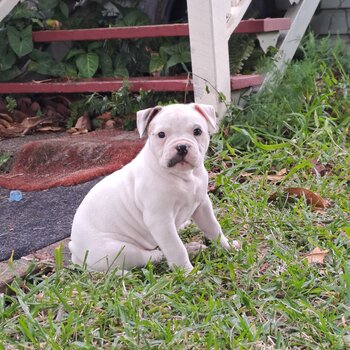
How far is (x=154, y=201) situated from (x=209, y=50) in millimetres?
2025

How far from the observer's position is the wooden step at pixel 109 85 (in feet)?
17.4

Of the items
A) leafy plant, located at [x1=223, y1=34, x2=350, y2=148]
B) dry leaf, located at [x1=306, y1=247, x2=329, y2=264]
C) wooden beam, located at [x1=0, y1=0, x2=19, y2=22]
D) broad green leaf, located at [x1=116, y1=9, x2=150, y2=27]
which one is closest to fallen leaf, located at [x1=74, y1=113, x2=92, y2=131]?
broad green leaf, located at [x1=116, y1=9, x2=150, y2=27]

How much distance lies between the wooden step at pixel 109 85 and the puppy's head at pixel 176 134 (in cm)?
202

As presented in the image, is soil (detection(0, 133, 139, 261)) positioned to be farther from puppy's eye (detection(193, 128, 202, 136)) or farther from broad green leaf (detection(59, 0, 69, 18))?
broad green leaf (detection(59, 0, 69, 18))

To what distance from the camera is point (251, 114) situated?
5059 mm

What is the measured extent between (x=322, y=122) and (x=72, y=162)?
182 cm

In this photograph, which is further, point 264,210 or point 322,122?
point 322,122

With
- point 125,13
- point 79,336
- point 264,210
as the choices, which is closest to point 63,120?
point 125,13

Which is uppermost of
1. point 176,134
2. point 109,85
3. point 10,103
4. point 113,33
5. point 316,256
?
point 176,134

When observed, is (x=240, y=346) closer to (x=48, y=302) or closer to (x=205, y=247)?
(x=48, y=302)

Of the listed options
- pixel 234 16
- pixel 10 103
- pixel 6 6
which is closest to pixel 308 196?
pixel 234 16

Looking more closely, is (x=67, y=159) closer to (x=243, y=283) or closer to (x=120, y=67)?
(x=120, y=67)

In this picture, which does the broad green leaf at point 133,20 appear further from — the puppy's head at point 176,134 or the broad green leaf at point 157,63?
the puppy's head at point 176,134

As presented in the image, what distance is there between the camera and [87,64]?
6.06 m
